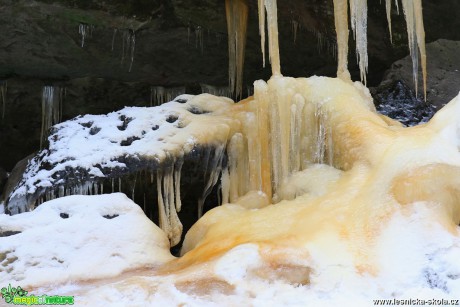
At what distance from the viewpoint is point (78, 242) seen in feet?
15.9

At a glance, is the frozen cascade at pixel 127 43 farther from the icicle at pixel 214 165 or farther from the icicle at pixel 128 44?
the icicle at pixel 214 165

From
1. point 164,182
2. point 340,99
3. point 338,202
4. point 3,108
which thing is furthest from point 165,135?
point 3,108

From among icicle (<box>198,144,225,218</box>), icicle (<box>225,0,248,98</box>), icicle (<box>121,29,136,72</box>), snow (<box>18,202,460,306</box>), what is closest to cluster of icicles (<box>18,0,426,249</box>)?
icicle (<box>198,144,225,218</box>)

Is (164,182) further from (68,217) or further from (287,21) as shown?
(287,21)

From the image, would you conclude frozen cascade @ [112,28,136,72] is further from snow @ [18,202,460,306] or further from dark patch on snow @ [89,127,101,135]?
snow @ [18,202,460,306]

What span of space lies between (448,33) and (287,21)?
9.21 feet

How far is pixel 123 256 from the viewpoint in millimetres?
4703

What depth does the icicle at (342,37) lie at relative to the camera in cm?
663

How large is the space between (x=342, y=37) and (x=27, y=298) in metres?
4.63


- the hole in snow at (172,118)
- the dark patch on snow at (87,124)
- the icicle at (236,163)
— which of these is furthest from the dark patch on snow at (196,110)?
the dark patch on snow at (87,124)

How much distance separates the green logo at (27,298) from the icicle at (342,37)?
13.8 feet

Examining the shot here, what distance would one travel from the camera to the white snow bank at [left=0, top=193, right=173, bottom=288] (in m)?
4.46

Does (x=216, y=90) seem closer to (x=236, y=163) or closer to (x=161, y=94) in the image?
(x=161, y=94)

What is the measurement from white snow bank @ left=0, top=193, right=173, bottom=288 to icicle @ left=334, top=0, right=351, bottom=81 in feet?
9.92
